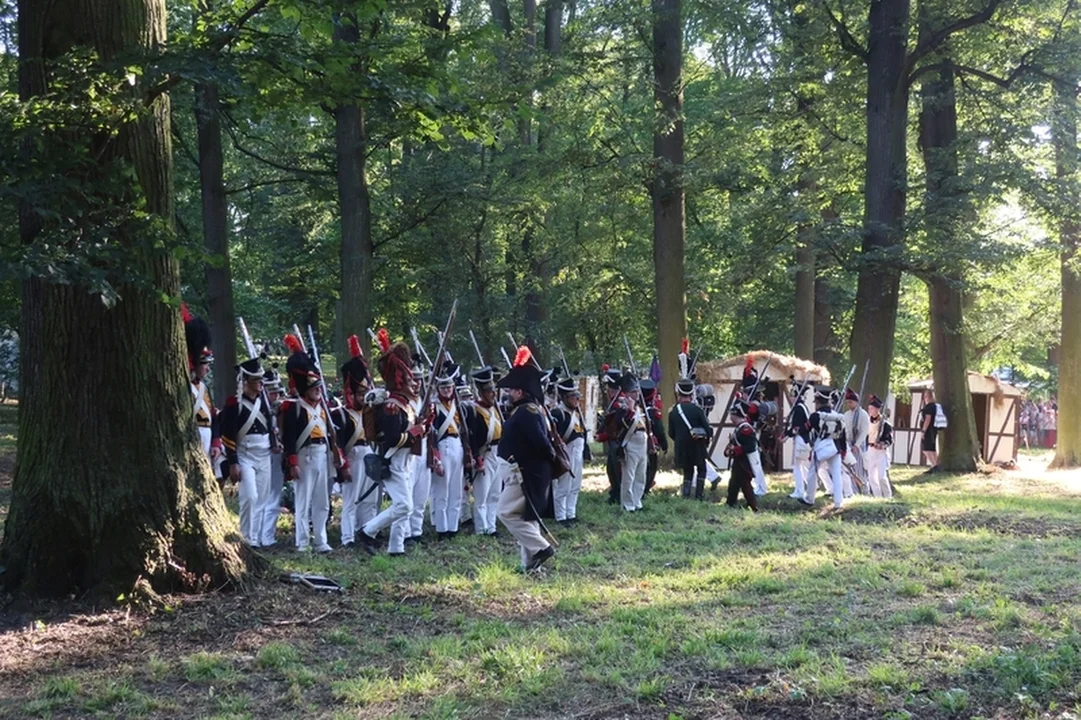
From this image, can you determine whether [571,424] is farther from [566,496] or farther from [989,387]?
[989,387]

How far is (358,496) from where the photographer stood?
41.8ft

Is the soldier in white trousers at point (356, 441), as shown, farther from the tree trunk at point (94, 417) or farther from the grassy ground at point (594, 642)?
the tree trunk at point (94, 417)

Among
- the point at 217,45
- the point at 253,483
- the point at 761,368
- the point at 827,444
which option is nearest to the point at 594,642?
the point at 217,45

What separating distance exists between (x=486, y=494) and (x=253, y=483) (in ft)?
10.7

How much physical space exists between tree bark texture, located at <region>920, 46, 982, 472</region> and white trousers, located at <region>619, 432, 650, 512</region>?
27.1 ft

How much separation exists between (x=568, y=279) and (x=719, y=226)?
5.21 meters

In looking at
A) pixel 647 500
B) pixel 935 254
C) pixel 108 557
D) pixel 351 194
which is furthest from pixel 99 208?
pixel 935 254

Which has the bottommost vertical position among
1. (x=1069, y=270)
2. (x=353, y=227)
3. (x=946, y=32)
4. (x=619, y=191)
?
(x=1069, y=270)

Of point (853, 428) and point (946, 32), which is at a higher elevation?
point (946, 32)

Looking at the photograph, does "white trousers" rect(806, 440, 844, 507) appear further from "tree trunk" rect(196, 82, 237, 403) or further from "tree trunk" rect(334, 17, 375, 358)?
"tree trunk" rect(196, 82, 237, 403)

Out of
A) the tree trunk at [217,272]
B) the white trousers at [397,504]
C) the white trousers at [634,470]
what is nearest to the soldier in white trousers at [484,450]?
the white trousers at [397,504]

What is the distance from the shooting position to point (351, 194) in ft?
64.8

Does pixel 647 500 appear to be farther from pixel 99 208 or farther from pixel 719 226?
pixel 719 226

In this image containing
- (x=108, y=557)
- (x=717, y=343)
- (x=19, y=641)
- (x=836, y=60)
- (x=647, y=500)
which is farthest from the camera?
(x=717, y=343)
